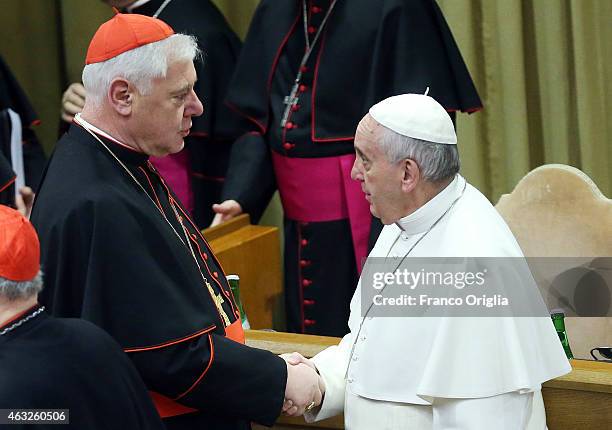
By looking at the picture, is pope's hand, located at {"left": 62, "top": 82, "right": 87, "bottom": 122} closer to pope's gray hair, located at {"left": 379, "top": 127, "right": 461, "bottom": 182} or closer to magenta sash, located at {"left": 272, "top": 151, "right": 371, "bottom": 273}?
magenta sash, located at {"left": 272, "top": 151, "right": 371, "bottom": 273}

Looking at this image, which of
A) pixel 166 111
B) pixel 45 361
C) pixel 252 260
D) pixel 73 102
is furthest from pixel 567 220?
pixel 73 102

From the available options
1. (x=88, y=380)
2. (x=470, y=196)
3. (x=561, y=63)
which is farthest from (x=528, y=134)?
(x=88, y=380)

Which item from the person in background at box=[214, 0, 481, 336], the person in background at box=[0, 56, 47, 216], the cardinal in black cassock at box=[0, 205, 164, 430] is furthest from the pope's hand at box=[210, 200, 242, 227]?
the cardinal in black cassock at box=[0, 205, 164, 430]

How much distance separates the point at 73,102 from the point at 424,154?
307cm

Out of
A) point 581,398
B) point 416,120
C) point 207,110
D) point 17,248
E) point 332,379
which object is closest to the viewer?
point 17,248

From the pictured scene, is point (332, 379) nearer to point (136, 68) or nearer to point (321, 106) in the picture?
point (136, 68)

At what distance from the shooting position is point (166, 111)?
311cm

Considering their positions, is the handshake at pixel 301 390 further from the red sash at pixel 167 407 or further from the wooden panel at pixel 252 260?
the wooden panel at pixel 252 260

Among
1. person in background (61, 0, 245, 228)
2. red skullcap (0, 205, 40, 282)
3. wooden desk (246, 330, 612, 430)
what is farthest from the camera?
person in background (61, 0, 245, 228)

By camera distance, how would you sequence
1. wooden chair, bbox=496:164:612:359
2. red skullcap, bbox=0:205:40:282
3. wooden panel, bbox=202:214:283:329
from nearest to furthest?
1. red skullcap, bbox=0:205:40:282
2. wooden chair, bbox=496:164:612:359
3. wooden panel, bbox=202:214:283:329

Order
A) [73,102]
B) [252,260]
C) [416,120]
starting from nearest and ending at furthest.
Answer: [416,120] < [252,260] < [73,102]

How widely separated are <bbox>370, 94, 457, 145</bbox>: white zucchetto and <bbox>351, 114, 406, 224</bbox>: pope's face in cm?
4

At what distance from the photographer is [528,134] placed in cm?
589

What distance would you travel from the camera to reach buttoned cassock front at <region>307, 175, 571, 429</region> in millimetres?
2920
